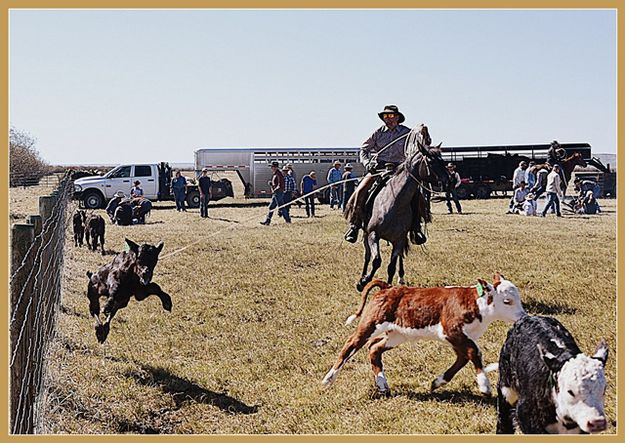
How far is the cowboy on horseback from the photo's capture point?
1008 cm

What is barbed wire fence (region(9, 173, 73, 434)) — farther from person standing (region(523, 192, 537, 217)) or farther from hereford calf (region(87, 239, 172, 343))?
person standing (region(523, 192, 537, 217))

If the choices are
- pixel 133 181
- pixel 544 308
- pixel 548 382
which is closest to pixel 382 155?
pixel 544 308

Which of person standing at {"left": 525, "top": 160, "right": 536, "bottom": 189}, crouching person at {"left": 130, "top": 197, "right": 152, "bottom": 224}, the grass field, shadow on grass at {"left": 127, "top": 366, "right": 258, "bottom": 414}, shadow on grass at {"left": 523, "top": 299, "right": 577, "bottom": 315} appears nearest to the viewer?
the grass field

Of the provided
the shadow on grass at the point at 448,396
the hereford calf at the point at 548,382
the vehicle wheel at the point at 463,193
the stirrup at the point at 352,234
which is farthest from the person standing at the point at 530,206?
the hereford calf at the point at 548,382

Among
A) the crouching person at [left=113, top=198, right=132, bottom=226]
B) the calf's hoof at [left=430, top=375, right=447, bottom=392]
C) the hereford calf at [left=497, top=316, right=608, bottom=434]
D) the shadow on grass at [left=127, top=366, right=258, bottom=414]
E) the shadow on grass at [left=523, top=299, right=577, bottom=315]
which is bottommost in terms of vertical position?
the shadow on grass at [left=127, top=366, right=258, bottom=414]

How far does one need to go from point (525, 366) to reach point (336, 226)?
1493 cm

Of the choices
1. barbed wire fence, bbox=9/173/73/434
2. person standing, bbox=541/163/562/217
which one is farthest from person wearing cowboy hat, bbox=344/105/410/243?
person standing, bbox=541/163/562/217

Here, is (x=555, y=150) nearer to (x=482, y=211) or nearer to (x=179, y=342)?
(x=482, y=211)

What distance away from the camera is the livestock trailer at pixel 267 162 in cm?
3250

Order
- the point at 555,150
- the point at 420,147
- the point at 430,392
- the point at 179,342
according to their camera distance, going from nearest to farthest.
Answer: the point at 430,392 < the point at 179,342 < the point at 420,147 < the point at 555,150

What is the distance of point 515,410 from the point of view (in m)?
4.52

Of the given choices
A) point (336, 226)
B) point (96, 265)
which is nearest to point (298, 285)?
point (96, 265)

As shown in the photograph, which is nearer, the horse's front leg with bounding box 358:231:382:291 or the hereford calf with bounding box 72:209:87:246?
the horse's front leg with bounding box 358:231:382:291

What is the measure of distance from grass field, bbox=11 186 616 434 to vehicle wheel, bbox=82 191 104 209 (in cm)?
1252
